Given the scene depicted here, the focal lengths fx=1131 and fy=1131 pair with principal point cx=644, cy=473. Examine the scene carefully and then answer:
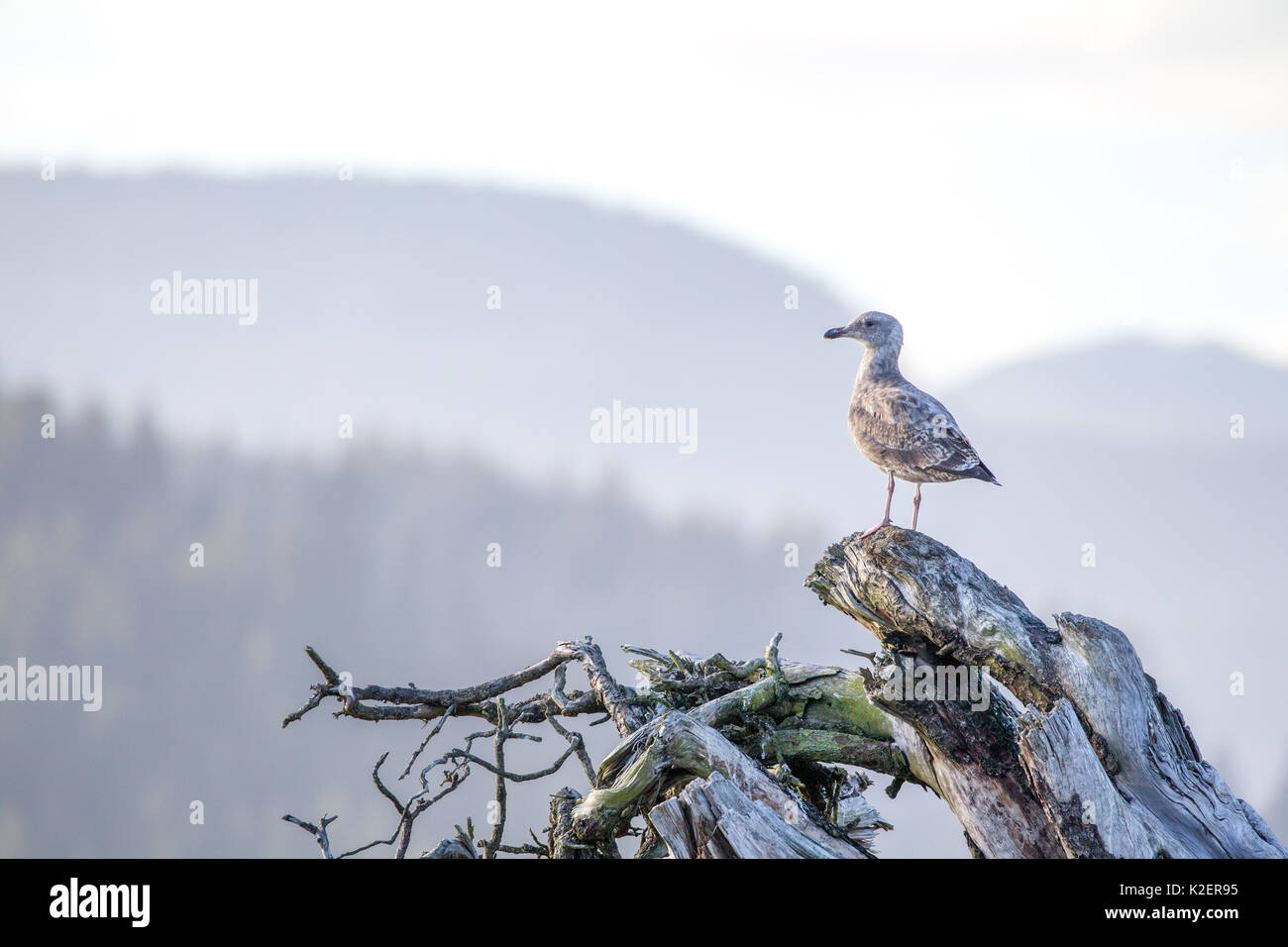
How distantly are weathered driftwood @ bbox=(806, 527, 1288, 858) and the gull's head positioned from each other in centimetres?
288

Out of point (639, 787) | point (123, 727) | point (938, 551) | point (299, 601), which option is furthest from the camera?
point (299, 601)

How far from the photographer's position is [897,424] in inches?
319

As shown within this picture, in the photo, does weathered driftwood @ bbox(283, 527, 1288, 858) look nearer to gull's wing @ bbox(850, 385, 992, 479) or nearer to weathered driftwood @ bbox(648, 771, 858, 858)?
weathered driftwood @ bbox(648, 771, 858, 858)

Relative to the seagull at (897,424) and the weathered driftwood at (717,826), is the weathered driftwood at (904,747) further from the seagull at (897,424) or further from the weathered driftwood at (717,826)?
the seagull at (897,424)

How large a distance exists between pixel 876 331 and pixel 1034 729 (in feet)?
14.0

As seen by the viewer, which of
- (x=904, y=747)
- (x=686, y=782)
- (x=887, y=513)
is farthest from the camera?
(x=887, y=513)

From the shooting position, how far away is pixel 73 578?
183 meters

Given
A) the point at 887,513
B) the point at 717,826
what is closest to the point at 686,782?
the point at 717,826

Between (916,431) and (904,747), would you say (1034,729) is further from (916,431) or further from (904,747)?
(916,431)
